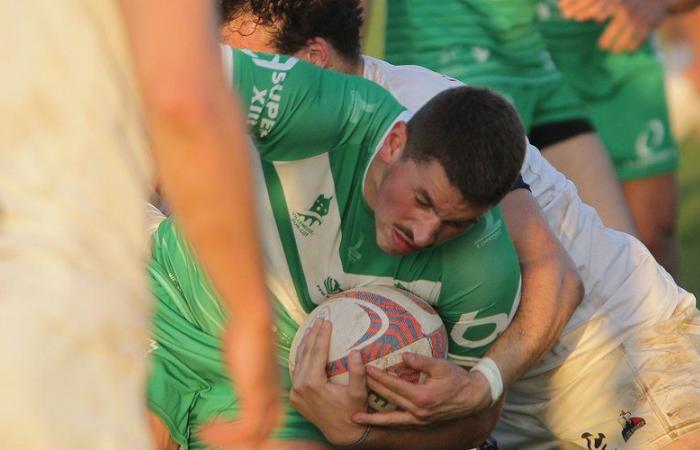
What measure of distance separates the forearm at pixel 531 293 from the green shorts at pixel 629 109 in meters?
2.39

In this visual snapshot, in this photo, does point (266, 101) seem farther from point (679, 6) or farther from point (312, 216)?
point (679, 6)

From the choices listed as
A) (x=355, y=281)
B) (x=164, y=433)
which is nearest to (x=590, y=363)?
(x=355, y=281)

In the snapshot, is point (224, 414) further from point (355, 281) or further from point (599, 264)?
point (599, 264)

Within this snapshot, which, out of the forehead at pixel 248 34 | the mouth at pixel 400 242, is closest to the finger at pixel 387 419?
the mouth at pixel 400 242

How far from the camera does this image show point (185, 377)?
462 centimetres

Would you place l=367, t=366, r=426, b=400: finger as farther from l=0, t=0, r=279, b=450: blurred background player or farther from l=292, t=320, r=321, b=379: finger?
l=0, t=0, r=279, b=450: blurred background player

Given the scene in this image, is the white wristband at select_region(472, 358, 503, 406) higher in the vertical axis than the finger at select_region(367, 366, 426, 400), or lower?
lower

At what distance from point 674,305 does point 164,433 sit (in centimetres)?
177

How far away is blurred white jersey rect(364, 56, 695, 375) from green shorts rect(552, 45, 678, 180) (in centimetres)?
179

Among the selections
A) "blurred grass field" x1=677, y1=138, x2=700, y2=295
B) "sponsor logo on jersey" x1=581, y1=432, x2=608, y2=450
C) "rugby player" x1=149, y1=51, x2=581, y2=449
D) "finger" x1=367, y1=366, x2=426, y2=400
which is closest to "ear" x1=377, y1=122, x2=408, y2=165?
"rugby player" x1=149, y1=51, x2=581, y2=449

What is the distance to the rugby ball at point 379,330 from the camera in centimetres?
418

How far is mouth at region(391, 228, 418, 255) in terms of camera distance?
4090mm

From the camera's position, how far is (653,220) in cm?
677

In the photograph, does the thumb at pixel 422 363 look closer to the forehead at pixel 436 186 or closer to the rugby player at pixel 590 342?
the forehead at pixel 436 186
